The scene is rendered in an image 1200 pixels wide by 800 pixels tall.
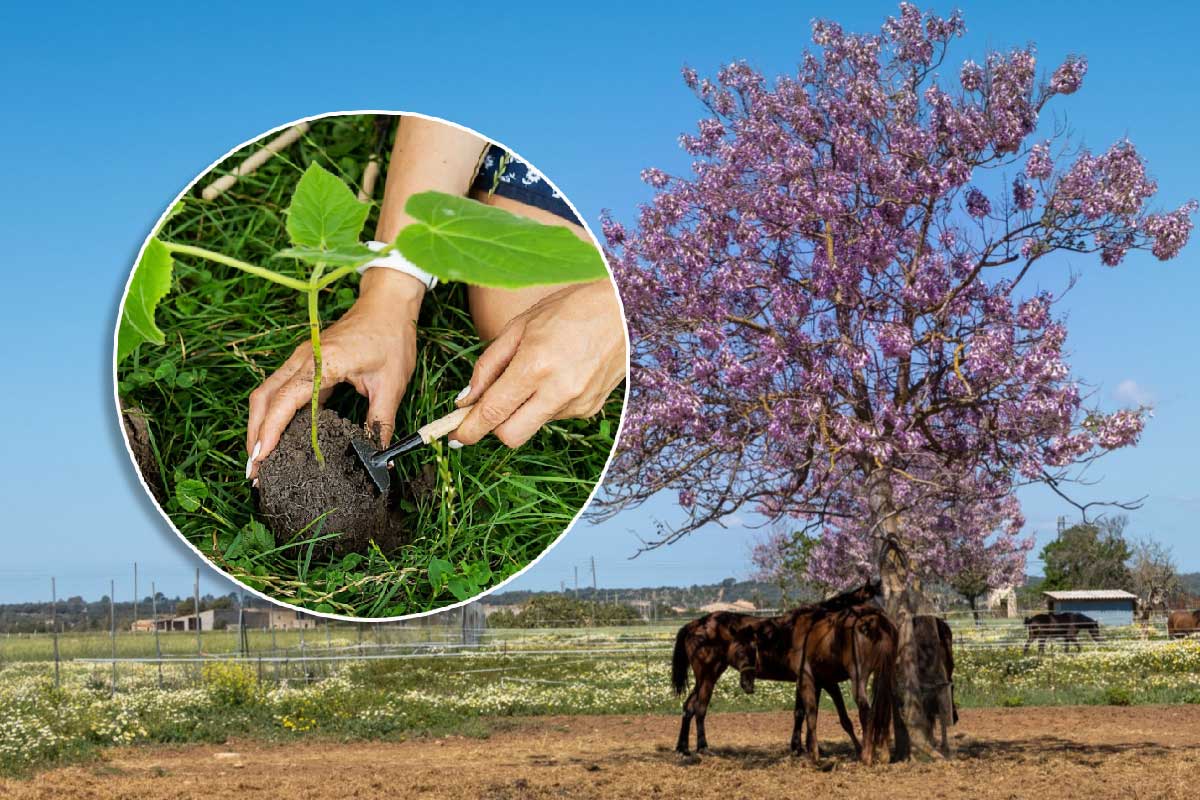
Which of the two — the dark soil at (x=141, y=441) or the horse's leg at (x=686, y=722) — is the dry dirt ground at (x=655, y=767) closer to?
the horse's leg at (x=686, y=722)

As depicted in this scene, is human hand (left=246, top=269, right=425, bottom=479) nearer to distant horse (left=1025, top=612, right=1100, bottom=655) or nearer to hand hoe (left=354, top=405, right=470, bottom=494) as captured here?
hand hoe (left=354, top=405, right=470, bottom=494)

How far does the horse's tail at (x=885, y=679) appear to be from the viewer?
1134 centimetres

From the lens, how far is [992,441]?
468 inches

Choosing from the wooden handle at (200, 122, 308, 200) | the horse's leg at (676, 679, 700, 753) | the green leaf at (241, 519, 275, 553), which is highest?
the wooden handle at (200, 122, 308, 200)

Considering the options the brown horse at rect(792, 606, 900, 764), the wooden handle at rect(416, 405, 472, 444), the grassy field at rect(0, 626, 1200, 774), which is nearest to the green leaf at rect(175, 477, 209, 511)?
the wooden handle at rect(416, 405, 472, 444)

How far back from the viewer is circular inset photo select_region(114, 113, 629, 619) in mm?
3771

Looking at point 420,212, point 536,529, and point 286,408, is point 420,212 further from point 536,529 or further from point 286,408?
point 536,529

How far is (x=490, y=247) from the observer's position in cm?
185

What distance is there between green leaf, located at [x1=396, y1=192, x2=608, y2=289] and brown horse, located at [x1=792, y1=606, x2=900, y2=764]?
33.1ft

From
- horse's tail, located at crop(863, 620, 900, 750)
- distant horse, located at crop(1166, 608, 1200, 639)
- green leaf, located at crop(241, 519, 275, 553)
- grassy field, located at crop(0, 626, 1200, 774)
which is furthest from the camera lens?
distant horse, located at crop(1166, 608, 1200, 639)

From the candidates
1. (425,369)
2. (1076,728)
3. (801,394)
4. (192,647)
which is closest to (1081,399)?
(801,394)

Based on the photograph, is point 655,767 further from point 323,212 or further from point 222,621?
point 222,621

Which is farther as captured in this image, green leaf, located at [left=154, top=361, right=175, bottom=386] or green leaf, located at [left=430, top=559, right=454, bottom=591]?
green leaf, located at [left=430, top=559, right=454, bottom=591]

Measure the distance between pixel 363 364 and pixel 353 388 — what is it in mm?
195
